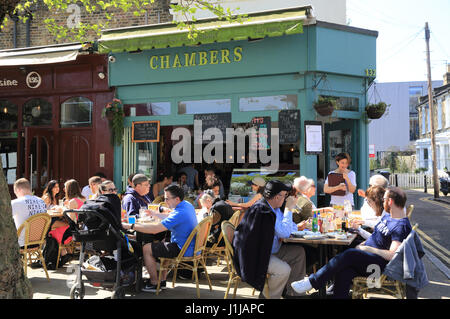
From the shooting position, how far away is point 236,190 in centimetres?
941

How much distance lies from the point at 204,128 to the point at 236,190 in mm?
1699

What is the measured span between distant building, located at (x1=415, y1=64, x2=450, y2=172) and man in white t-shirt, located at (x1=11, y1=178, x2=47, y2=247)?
27379 millimetres

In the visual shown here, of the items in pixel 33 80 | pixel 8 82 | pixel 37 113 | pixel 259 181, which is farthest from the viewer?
pixel 8 82

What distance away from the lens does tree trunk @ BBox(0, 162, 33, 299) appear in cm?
333

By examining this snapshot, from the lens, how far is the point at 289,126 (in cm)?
905

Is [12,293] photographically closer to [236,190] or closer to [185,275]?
[185,275]

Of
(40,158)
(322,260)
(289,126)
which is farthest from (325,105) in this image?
(40,158)

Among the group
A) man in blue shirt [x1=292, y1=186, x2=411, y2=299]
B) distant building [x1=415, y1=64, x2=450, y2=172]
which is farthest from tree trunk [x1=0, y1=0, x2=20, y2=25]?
distant building [x1=415, y1=64, x2=450, y2=172]

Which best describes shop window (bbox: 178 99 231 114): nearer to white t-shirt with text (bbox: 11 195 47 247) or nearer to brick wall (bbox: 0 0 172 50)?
brick wall (bbox: 0 0 172 50)

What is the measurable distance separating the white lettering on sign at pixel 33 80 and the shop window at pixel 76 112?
0.97 m

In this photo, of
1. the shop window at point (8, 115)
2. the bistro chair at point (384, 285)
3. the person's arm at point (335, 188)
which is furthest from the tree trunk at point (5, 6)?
the shop window at point (8, 115)

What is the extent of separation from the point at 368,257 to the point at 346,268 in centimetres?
26

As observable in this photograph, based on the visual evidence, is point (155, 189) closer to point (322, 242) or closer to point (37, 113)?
point (37, 113)

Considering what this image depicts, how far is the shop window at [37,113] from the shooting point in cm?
1105
